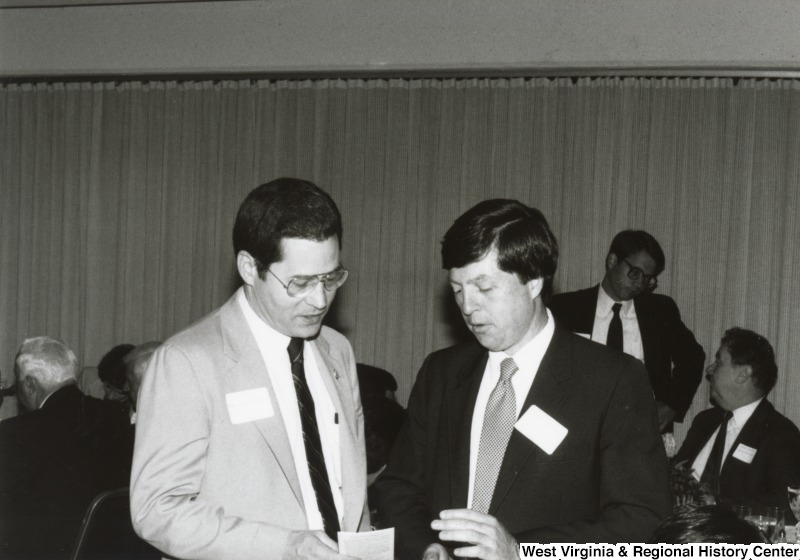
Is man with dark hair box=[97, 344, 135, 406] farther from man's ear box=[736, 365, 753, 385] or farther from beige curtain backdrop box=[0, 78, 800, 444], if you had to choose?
man's ear box=[736, 365, 753, 385]

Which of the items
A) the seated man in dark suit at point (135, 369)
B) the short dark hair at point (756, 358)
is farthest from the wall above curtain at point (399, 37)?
the seated man in dark suit at point (135, 369)

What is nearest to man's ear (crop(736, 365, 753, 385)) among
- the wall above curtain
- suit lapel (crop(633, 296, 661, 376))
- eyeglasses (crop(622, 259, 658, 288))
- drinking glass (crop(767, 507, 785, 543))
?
drinking glass (crop(767, 507, 785, 543))

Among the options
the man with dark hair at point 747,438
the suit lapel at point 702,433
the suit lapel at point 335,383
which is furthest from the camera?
the suit lapel at point 702,433

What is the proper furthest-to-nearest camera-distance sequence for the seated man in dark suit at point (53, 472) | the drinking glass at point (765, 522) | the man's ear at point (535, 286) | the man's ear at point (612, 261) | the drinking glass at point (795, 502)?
the man's ear at point (612, 261), the drinking glass at point (795, 502), the drinking glass at point (765, 522), the seated man in dark suit at point (53, 472), the man's ear at point (535, 286)

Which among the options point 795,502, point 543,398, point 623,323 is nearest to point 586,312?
point 623,323

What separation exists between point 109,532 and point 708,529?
2.07 m

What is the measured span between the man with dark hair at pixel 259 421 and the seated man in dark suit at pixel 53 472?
4.41 feet

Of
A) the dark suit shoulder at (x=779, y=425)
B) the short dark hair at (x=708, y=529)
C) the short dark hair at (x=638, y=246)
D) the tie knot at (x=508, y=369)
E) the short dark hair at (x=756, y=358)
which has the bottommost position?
the dark suit shoulder at (x=779, y=425)

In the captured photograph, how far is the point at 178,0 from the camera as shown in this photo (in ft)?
22.2

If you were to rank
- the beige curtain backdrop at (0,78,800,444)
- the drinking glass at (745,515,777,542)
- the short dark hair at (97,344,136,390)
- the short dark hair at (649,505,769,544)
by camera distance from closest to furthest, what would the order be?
the short dark hair at (649,505,769,544), the drinking glass at (745,515,777,542), the short dark hair at (97,344,136,390), the beige curtain backdrop at (0,78,800,444)

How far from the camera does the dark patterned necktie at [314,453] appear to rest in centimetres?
202

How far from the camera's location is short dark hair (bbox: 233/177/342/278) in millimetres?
1985

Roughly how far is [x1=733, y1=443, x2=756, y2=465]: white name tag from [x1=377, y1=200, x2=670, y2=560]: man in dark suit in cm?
217

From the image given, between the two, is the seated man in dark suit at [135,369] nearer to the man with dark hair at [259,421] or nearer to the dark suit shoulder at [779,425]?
the man with dark hair at [259,421]
